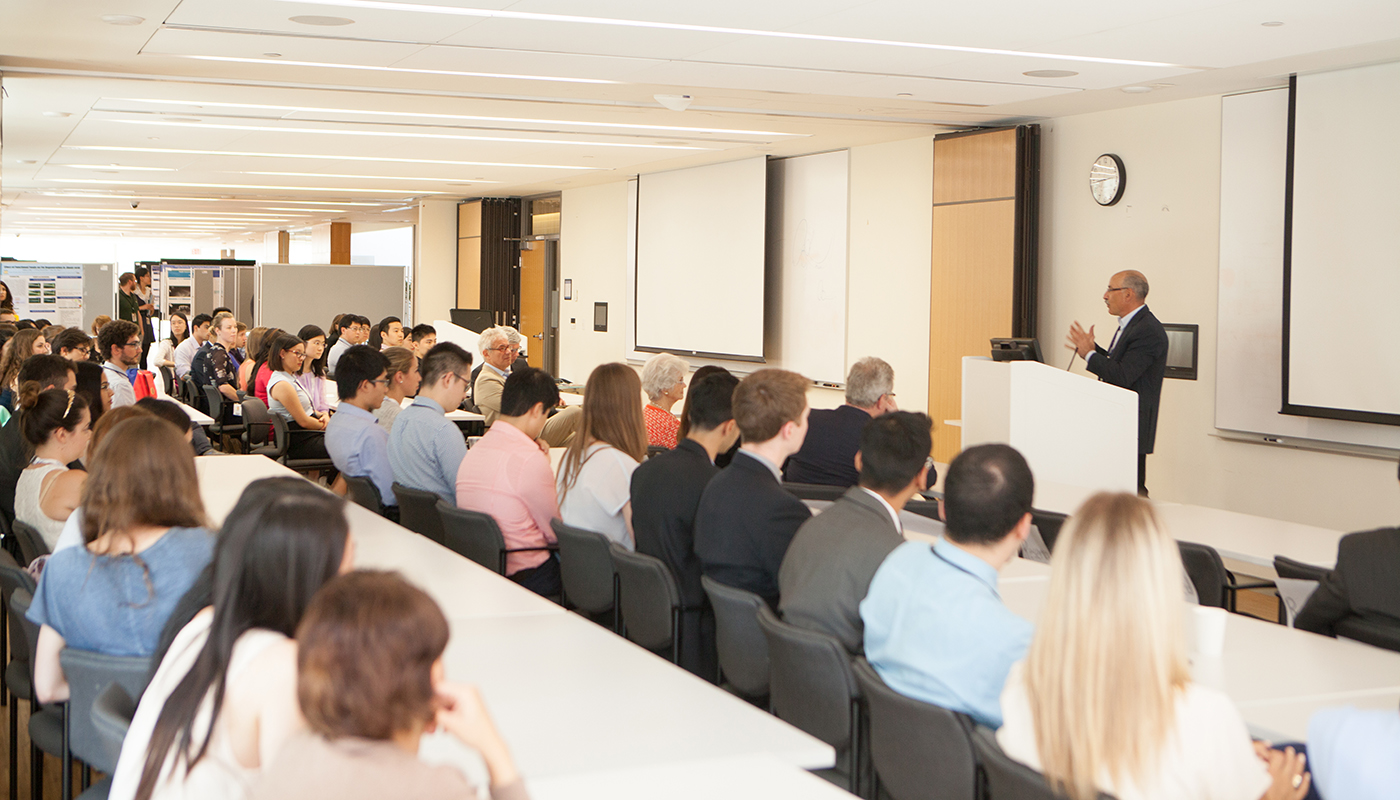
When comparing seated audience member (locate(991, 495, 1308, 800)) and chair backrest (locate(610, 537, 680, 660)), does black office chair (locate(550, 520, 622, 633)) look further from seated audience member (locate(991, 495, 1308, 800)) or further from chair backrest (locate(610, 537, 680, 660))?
seated audience member (locate(991, 495, 1308, 800))

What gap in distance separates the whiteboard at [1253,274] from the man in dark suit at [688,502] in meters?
4.40

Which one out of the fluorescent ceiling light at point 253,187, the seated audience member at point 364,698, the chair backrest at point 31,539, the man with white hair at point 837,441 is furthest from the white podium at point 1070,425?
the fluorescent ceiling light at point 253,187

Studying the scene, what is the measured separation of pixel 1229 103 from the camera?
6.91 m

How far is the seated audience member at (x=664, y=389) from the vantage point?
5586 millimetres

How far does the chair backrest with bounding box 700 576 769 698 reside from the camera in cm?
296

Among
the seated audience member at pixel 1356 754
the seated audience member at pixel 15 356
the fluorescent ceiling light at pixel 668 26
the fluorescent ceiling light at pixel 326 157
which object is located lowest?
the seated audience member at pixel 1356 754

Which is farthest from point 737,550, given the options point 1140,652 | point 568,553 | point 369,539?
point 1140,652

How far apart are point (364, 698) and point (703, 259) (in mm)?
10763

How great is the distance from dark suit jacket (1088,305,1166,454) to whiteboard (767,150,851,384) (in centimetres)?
420

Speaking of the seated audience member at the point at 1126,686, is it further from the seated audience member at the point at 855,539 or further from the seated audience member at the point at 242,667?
the seated audience member at the point at 242,667

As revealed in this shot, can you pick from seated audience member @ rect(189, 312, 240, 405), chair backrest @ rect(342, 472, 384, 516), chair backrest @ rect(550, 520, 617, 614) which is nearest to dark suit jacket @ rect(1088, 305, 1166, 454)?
chair backrest @ rect(550, 520, 617, 614)

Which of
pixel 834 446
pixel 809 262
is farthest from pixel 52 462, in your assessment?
pixel 809 262

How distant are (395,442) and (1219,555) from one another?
128 inches

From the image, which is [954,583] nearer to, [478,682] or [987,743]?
[987,743]
